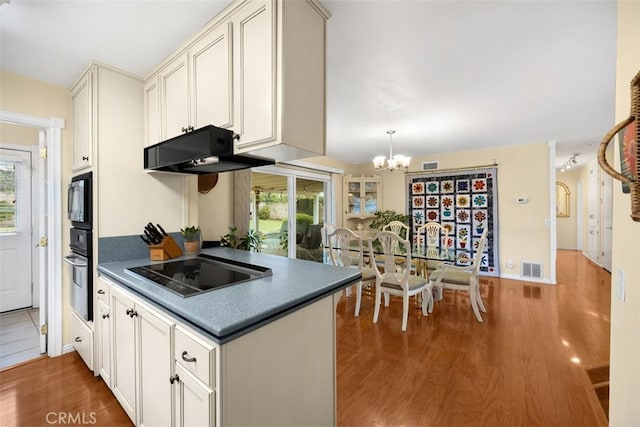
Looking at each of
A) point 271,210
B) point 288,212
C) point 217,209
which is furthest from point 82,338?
point 288,212

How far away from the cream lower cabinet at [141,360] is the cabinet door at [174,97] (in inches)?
42.6

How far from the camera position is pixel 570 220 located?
7859 millimetres

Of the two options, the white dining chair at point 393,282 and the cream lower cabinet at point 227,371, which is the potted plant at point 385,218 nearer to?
the white dining chair at point 393,282

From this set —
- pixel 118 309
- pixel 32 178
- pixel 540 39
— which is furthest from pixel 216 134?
pixel 32 178

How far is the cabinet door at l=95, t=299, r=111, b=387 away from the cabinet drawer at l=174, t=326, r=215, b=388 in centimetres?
98

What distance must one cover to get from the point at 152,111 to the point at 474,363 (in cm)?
322

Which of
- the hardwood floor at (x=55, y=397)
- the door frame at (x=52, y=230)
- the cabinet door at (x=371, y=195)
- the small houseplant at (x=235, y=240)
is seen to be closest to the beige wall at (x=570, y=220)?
the cabinet door at (x=371, y=195)

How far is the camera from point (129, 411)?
1.53 m

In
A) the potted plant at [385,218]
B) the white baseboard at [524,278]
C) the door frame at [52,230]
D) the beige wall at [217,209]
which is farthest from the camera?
the potted plant at [385,218]

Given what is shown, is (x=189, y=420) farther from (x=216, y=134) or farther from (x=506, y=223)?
(x=506, y=223)

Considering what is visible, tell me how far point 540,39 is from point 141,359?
10.1ft

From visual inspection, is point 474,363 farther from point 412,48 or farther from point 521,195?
point 521,195

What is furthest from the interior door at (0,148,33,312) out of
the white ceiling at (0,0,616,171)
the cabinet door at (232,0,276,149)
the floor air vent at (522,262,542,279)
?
the floor air vent at (522,262,542,279)

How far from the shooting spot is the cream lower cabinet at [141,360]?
1193 mm
